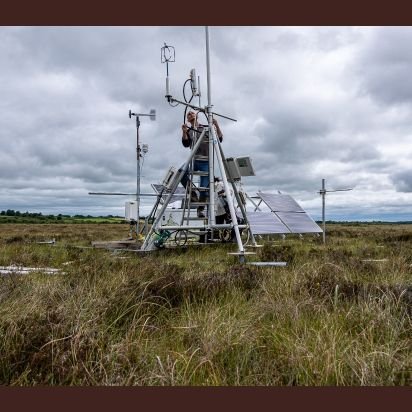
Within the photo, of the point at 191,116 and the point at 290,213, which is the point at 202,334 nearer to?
the point at 191,116

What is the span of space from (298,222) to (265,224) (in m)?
1.98

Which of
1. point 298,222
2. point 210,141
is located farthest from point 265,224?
point 210,141

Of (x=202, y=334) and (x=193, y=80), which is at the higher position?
(x=193, y=80)

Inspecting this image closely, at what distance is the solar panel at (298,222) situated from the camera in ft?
49.0

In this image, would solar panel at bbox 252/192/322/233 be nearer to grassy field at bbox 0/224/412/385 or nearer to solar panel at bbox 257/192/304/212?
solar panel at bbox 257/192/304/212

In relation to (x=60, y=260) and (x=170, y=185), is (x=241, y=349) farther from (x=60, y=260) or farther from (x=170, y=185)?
(x=170, y=185)

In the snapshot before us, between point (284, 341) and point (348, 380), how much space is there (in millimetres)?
718

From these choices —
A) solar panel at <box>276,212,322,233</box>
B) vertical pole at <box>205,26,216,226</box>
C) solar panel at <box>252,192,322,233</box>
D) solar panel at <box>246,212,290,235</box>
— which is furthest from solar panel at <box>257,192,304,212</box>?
vertical pole at <box>205,26,216,226</box>

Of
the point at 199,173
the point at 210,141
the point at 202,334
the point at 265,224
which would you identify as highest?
the point at 210,141

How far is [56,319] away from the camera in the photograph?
13.3ft

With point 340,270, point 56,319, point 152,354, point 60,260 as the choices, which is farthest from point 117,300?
point 60,260

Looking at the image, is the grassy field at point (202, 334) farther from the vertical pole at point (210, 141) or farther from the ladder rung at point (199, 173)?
the ladder rung at point (199, 173)

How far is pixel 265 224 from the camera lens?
47.5ft

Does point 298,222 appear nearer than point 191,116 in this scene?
No
